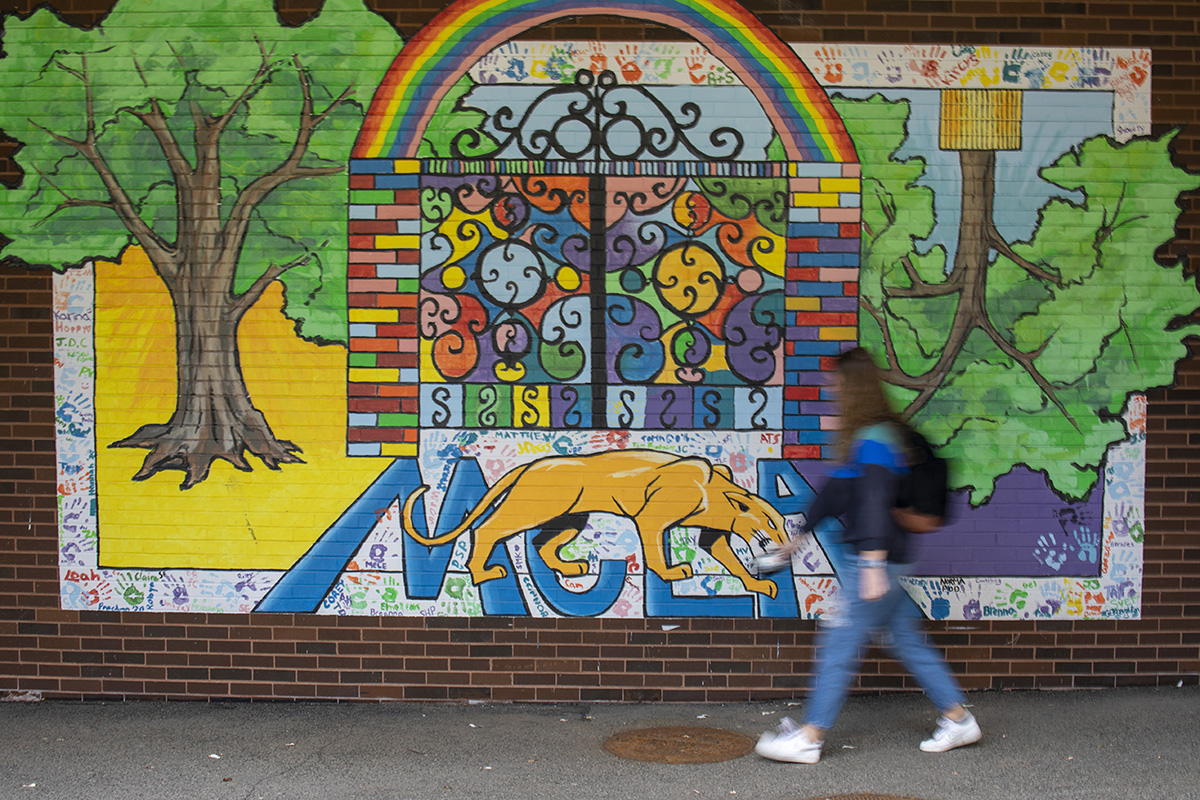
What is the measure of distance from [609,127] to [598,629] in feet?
8.39

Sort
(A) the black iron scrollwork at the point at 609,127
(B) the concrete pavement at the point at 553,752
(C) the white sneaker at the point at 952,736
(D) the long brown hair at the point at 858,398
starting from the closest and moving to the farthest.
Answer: (B) the concrete pavement at the point at 553,752, (D) the long brown hair at the point at 858,398, (C) the white sneaker at the point at 952,736, (A) the black iron scrollwork at the point at 609,127

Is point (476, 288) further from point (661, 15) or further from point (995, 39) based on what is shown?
point (995, 39)

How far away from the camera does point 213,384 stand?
16.1 feet

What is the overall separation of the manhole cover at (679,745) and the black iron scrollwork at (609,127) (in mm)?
2820

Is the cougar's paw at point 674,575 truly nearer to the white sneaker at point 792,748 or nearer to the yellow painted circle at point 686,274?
the white sneaker at point 792,748

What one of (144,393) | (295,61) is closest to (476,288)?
(295,61)

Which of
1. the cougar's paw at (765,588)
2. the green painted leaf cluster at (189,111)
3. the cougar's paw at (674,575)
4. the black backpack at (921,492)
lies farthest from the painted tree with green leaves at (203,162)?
the black backpack at (921,492)

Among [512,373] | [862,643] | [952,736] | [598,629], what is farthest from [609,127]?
[952,736]

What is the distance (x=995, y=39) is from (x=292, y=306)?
12.6 feet

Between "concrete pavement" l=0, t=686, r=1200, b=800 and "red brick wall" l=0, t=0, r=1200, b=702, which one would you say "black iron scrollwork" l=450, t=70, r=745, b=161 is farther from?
"concrete pavement" l=0, t=686, r=1200, b=800

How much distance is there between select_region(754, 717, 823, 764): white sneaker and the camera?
4.08 m

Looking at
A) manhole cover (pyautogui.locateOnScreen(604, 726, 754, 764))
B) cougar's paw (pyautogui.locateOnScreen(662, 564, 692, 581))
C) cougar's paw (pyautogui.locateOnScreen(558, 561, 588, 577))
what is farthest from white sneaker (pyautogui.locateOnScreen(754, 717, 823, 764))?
cougar's paw (pyautogui.locateOnScreen(558, 561, 588, 577))

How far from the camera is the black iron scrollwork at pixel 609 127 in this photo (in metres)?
4.82

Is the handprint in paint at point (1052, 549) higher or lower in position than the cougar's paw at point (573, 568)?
higher
